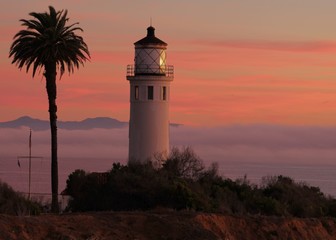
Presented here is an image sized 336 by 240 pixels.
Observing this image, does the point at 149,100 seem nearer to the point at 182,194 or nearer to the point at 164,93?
the point at 164,93

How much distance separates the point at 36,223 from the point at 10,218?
3.00 ft

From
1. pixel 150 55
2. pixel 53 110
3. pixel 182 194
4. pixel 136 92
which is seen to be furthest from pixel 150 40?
pixel 182 194

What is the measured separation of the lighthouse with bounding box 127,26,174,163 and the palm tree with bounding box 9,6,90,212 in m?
11.4

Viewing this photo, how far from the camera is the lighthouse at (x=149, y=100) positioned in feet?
202

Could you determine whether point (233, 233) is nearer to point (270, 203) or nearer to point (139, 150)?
point (270, 203)

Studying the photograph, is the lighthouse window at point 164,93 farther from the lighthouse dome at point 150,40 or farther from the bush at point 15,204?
the bush at point 15,204

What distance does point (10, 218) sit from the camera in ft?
102

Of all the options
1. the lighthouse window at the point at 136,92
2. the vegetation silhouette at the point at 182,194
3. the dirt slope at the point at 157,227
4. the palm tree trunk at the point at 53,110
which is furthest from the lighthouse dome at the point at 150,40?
the dirt slope at the point at 157,227

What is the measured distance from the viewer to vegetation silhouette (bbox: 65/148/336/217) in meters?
48.1

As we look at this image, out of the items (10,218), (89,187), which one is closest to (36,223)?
(10,218)

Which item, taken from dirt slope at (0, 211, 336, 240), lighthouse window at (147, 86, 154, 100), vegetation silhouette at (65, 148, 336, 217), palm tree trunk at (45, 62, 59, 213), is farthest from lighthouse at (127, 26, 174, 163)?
dirt slope at (0, 211, 336, 240)

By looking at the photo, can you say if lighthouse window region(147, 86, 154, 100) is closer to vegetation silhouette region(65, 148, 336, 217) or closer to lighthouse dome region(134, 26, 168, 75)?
lighthouse dome region(134, 26, 168, 75)

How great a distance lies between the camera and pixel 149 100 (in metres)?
62.4

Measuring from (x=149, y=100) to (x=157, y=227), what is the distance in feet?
91.8
